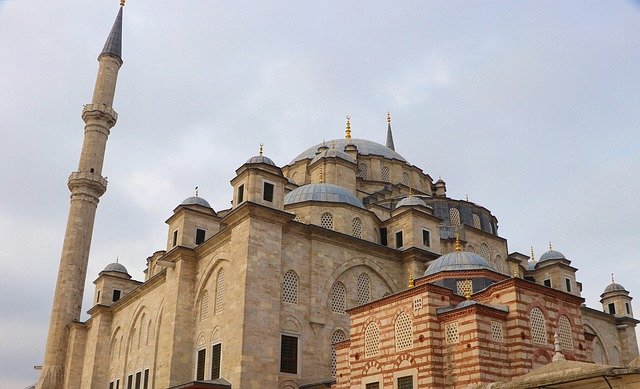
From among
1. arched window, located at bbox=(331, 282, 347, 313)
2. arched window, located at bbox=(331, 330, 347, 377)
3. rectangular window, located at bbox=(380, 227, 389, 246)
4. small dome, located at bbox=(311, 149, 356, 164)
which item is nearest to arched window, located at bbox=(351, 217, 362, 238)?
rectangular window, located at bbox=(380, 227, 389, 246)

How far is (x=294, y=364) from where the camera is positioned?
16.5 meters

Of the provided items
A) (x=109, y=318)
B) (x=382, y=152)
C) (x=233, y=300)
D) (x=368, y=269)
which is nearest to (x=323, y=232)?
(x=368, y=269)

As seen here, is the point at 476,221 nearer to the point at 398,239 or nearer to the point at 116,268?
the point at 398,239

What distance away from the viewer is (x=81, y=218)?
1117 inches

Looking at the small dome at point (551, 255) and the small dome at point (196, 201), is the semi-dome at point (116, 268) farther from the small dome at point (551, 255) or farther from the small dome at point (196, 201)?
the small dome at point (551, 255)

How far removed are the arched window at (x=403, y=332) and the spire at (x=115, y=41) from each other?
23535mm

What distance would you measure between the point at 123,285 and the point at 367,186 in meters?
13.0

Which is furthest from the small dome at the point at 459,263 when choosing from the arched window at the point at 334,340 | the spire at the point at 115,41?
the spire at the point at 115,41

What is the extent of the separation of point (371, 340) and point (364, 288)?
4.90 m

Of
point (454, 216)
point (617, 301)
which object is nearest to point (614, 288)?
point (617, 301)

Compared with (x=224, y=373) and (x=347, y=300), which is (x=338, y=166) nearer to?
(x=347, y=300)

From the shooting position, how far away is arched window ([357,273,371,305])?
62.0ft

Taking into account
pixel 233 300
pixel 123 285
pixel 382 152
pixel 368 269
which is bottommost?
pixel 233 300

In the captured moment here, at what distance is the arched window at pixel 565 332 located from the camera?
1372cm
